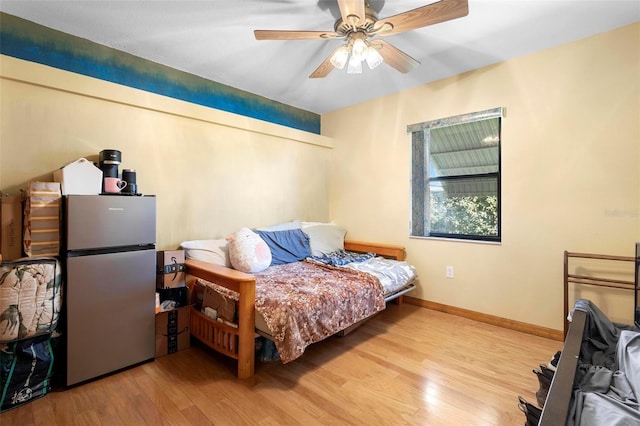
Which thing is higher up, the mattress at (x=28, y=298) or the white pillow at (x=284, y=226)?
the white pillow at (x=284, y=226)

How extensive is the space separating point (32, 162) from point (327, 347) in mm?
2649

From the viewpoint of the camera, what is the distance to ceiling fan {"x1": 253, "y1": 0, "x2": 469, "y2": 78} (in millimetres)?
1591

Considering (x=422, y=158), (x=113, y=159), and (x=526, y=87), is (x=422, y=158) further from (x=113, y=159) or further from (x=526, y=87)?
(x=113, y=159)

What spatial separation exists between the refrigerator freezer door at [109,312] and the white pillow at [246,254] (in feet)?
2.27

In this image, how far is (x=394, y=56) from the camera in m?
2.13

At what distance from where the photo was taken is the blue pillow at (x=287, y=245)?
Answer: 3.12 m

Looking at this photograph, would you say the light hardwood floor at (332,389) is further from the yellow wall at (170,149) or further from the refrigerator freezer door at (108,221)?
the yellow wall at (170,149)

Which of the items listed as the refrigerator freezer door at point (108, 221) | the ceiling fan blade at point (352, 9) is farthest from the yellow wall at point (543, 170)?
the refrigerator freezer door at point (108, 221)

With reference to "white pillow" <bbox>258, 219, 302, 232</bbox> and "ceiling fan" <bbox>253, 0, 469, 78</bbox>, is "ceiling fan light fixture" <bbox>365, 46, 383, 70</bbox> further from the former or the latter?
"white pillow" <bbox>258, 219, 302, 232</bbox>

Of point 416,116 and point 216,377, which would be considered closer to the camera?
point 216,377

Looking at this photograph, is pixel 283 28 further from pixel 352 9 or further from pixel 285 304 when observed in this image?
pixel 285 304

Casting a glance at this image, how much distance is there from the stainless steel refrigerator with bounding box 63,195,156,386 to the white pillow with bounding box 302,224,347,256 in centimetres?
182

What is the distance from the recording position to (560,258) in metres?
2.49

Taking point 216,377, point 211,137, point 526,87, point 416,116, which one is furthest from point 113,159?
point 526,87
